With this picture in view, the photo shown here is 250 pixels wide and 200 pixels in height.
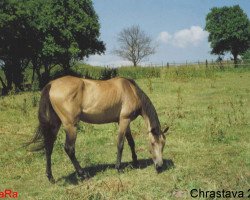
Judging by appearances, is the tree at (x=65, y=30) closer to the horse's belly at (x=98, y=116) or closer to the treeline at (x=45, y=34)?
the treeline at (x=45, y=34)

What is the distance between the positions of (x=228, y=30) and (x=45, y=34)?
37.9m

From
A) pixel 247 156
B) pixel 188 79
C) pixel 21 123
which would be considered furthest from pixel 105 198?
pixel 188 79

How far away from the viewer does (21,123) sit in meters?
17.0

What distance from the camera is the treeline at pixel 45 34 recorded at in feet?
131

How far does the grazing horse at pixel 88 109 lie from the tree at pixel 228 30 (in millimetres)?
63588

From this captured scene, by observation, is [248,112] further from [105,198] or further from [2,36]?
[2,36]

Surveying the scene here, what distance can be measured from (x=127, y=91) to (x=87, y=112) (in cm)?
114

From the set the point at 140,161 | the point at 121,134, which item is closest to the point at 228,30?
the point at 140,161

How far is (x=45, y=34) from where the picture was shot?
145 feet

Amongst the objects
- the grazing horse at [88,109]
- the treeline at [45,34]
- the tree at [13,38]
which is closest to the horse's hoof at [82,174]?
the grazing horse at [88,109]

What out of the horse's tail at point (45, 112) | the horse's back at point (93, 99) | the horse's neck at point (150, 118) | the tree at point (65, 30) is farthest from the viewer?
the tree at point (65, 30)

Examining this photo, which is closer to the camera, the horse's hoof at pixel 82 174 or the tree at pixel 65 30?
the horse's hoof at pixel 82 174

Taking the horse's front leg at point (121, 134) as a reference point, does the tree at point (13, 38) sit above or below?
above

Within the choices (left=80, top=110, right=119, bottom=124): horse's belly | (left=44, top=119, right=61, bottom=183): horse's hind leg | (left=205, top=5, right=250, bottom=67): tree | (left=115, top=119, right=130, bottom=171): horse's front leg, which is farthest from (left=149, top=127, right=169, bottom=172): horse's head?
(left=205, top=5, right=250, bottom=67): tree
